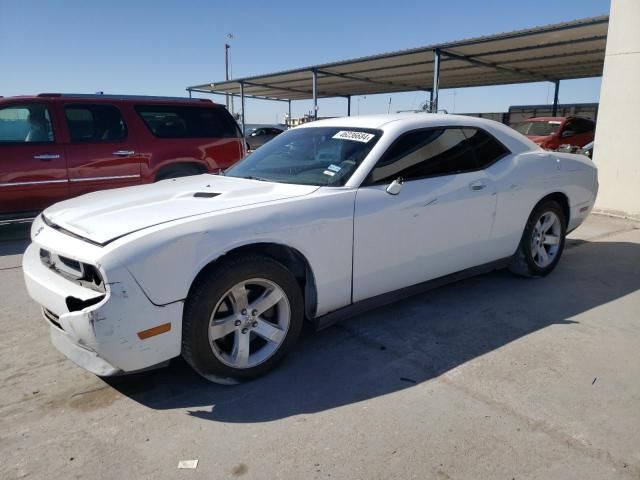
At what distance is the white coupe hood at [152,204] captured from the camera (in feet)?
8.49

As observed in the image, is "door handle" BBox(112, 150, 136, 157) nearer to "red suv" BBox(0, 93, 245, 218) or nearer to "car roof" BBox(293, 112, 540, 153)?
"red suv" BBox(0, 93, 245, 218)

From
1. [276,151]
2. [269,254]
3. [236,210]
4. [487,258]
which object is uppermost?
[276,151]

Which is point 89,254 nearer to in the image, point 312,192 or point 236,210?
point 236,210

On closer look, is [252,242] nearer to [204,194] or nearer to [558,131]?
[204,194]

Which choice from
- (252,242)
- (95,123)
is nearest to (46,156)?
(95,123)

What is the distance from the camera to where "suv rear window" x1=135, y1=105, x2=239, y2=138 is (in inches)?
281

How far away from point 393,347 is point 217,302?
4.28 ft

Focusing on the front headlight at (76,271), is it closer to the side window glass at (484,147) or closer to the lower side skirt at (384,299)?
the lower side skirt at (384,299)

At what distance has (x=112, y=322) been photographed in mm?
2322

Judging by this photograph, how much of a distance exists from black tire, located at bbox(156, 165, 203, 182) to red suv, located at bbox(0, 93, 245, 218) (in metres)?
0.01

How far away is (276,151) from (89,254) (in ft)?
6.53

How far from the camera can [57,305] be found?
2545 mm

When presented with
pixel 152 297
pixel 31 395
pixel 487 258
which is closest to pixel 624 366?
pixel 487 258

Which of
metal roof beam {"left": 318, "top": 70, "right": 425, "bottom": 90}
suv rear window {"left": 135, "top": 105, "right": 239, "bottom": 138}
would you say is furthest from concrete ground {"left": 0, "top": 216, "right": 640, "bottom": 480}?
metal roof beam {"left": 318, "top": 70, "right": 425, "bottom": 90}
